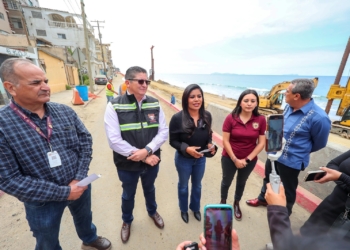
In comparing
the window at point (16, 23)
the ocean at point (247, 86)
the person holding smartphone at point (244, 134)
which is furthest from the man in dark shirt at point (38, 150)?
the window at point (16, 23)

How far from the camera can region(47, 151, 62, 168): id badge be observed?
1438 mm

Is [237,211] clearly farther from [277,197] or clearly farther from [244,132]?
[277,197]

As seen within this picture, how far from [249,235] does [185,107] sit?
2032mm

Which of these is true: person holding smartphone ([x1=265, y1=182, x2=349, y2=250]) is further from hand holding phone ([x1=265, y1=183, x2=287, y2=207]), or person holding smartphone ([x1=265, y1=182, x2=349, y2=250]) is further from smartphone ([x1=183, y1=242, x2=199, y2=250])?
smartphone ([x1=183, y1=242, x2=199, y2=250])

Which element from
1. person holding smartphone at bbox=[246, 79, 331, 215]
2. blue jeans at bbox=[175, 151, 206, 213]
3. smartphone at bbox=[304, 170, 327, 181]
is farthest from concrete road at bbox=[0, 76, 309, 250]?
smartphone at bbox=[304, 170, 327, 181]

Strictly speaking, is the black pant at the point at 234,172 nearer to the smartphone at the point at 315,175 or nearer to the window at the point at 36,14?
the smartphone at the point at 315,175

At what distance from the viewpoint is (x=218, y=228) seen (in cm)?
117

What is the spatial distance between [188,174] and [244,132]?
3.27 ft

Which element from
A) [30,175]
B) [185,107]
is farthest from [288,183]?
[30,175]

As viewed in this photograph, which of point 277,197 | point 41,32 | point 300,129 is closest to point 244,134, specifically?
point 300,129

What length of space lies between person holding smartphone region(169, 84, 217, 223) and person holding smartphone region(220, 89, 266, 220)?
0.33m

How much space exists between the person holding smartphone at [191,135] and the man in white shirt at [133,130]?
0.70 ft

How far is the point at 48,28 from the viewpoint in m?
31.0

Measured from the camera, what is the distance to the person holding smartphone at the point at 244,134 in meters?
2.24
